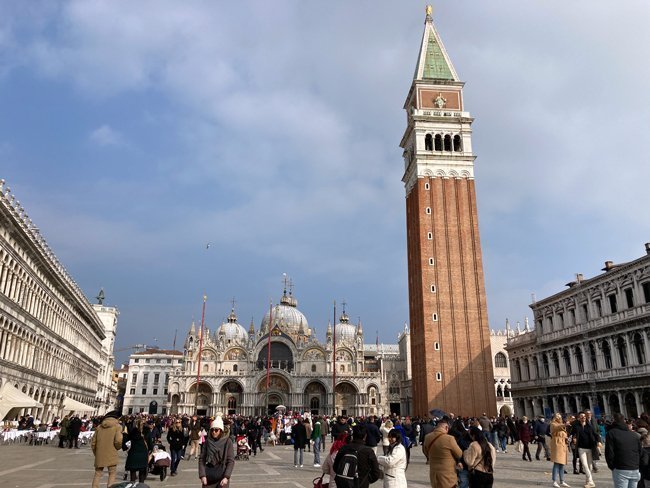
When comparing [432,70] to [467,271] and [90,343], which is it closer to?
[467,271]

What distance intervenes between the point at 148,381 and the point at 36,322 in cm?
6264

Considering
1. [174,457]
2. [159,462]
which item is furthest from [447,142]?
[159,462]

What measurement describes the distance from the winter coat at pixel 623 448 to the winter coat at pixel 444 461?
2.81 m

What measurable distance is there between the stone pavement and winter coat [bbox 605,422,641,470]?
4.68 meters

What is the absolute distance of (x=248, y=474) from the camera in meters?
14.6

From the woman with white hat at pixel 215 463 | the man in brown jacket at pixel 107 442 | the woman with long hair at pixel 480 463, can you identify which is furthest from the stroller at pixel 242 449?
the woman with long hair at pixel 480 463

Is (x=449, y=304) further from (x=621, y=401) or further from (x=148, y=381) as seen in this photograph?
(x=148, y=381)

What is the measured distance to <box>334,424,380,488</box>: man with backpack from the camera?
6047 millimetres

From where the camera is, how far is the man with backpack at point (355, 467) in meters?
6.05

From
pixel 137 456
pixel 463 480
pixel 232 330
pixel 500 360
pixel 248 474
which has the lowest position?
pixel 248 474

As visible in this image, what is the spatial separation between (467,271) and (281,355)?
114 feet

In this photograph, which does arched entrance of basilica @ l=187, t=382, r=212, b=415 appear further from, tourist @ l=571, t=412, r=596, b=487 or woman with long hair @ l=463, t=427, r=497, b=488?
woman with long hair @ l=463, t=427, r=497, b=488

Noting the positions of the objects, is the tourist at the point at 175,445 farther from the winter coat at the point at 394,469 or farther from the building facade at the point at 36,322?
→ the building facade at the point at 36,322

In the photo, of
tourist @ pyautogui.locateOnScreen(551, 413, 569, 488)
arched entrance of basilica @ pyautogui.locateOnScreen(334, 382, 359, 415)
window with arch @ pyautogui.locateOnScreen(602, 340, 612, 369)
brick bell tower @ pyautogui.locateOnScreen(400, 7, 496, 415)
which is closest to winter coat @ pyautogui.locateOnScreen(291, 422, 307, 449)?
tourist @ pyautogui.locateOnScreen(551, 413, 569, 488)
